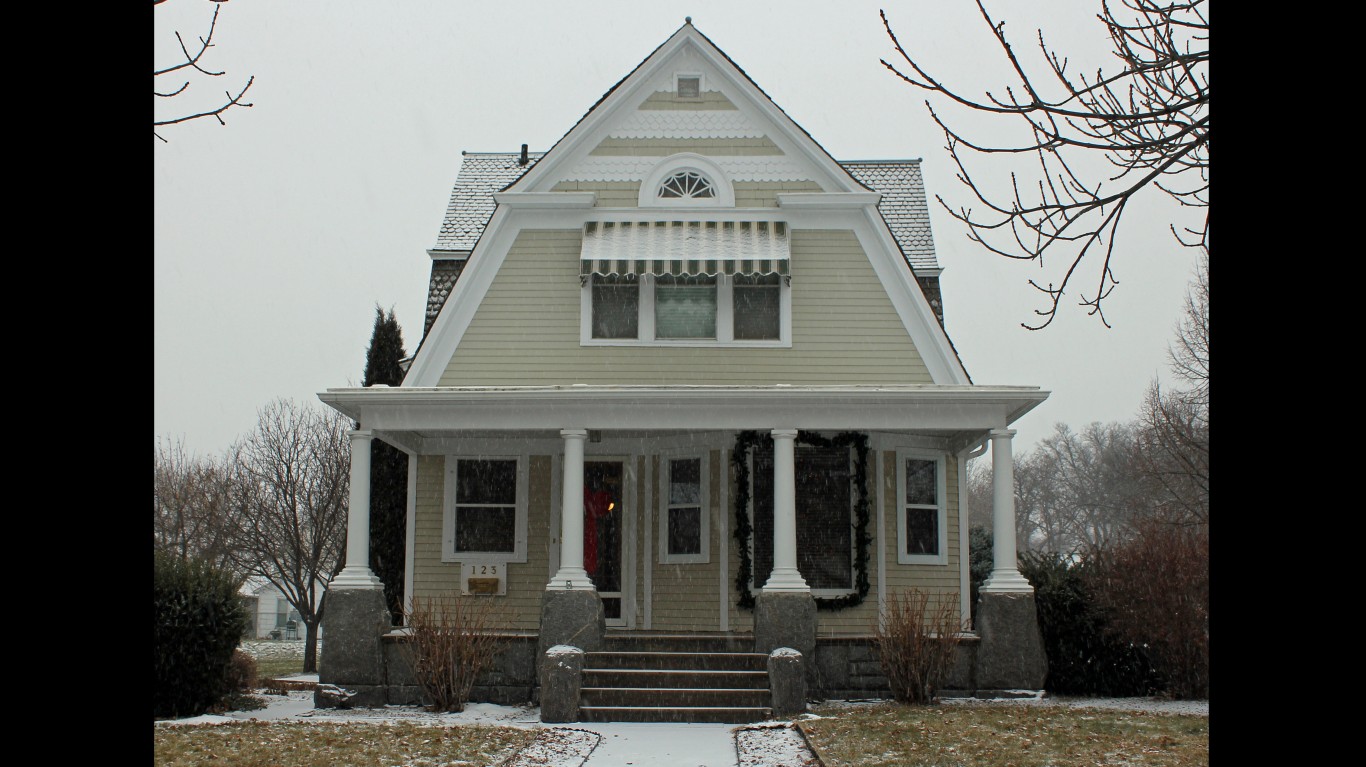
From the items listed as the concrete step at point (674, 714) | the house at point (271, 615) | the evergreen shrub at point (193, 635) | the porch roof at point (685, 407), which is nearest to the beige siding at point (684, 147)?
the porch roof at point (685, 407)

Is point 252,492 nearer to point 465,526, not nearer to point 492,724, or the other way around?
point 465,526

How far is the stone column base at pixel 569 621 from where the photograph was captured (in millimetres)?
12320

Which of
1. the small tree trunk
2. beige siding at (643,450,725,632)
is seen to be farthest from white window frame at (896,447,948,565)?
the small tree trunk

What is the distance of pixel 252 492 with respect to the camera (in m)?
25.9

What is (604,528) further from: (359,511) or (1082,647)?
(1082,647)

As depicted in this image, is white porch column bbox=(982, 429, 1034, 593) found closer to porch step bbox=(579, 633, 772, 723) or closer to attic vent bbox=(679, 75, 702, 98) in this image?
porch step bbox=(579, 633, 772, 723)

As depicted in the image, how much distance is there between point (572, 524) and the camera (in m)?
12.7

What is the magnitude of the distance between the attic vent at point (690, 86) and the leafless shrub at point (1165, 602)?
297 inches

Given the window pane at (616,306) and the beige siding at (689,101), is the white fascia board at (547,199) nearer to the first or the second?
the window pane at (616,306)

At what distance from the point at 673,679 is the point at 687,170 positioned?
256 inches

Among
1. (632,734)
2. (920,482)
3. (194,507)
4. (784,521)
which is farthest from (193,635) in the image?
(194,507)

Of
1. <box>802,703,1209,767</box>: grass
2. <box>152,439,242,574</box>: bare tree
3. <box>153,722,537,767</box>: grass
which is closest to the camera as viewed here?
<box>802,703,1209,767</box>: grass

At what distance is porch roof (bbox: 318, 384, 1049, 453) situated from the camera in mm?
12805

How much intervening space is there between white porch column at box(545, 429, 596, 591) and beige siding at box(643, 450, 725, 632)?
2126mm
